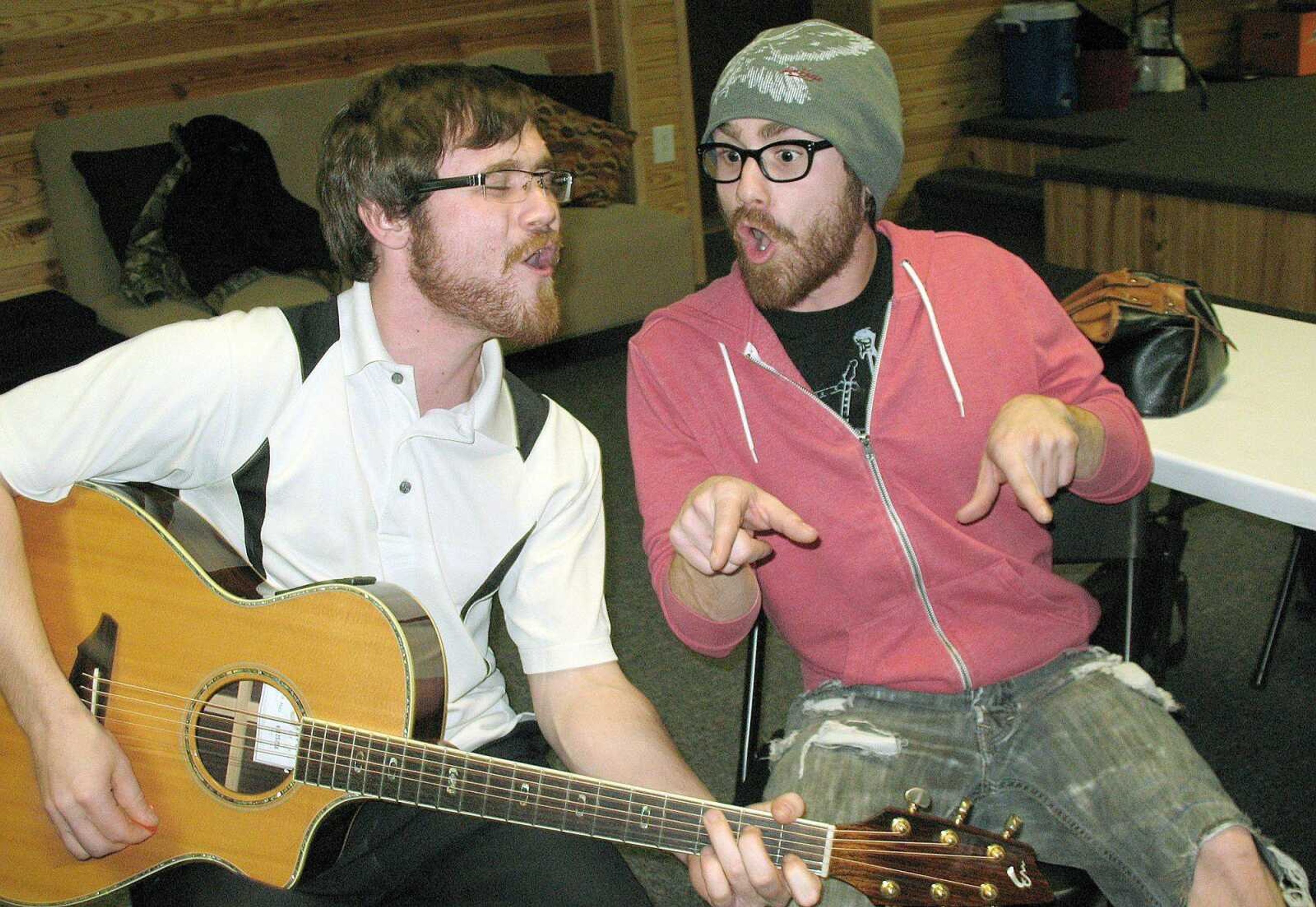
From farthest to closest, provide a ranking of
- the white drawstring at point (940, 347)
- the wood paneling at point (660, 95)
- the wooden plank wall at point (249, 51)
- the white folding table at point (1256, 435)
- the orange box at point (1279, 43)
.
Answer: the orange box at point (1279, 43), the wood paneling at point (660, 95), the wooden plank wall at point (249, 51), the white drawstring at point (940, 347), the white folding table at point (1256, 435)

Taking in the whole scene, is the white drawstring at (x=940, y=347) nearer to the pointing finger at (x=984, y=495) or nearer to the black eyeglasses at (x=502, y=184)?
the pointing finger at (x=984, y=495)

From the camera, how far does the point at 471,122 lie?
59.1 inches

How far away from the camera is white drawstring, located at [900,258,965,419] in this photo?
60.6 inches

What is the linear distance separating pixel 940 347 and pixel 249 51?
11.8 ft

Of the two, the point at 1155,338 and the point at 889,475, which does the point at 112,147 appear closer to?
the point at 889,475

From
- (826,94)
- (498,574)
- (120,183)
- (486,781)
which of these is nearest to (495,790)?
(486,781)

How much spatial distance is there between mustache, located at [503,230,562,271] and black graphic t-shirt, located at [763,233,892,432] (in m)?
0.30

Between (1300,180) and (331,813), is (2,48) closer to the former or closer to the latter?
(331,813)

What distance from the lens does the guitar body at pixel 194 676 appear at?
1304mm

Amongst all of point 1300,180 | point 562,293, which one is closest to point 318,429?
point 562,293

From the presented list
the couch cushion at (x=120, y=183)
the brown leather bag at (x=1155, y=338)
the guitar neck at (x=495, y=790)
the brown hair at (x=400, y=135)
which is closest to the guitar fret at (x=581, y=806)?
the guitar neck at (x=495, y=790)

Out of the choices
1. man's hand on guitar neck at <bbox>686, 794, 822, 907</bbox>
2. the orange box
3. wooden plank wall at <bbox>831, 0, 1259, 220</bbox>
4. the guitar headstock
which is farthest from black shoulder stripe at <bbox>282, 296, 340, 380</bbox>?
the orange box

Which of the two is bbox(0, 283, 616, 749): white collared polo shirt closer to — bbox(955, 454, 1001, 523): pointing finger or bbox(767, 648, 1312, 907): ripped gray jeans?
bbox(767, 648, 1312, 907): ripped gray jeans

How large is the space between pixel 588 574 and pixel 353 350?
391 mm
